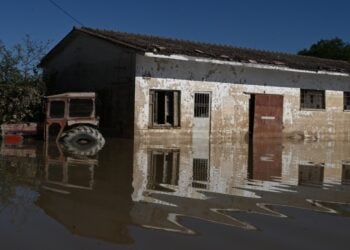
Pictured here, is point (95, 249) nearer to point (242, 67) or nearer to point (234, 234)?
point (234, 234)

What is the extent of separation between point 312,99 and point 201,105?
6135mm

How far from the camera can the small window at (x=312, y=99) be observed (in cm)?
2091

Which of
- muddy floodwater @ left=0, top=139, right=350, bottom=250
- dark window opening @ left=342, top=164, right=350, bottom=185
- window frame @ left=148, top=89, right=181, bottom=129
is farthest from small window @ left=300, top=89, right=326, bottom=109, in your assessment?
muddy floodwater @ left=0, top=139, right=350, bottom=250

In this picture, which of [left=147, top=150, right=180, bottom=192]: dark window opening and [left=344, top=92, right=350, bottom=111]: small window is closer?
[left=147, top=150, right=180, bottom=192]: dark window opening

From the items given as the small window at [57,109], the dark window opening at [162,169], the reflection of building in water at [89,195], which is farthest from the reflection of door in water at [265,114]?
the reflection of building in water at [89,195]

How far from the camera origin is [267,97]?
19.4m

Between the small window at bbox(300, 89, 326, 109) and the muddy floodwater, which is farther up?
the small window at bbox(300, 89, 326, 109)

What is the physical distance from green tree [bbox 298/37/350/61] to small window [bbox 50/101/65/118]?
28.9m

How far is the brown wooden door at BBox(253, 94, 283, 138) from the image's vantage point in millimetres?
19219

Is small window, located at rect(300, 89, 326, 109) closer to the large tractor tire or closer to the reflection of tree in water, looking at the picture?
the large tractor tire

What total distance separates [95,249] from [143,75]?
12.4m

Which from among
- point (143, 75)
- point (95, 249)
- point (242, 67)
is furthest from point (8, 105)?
point (95, 249)

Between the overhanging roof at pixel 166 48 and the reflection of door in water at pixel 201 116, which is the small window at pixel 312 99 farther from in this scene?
the reflection of door in water at pixel 201 116

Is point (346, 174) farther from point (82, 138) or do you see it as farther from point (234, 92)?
point (234, 92)
